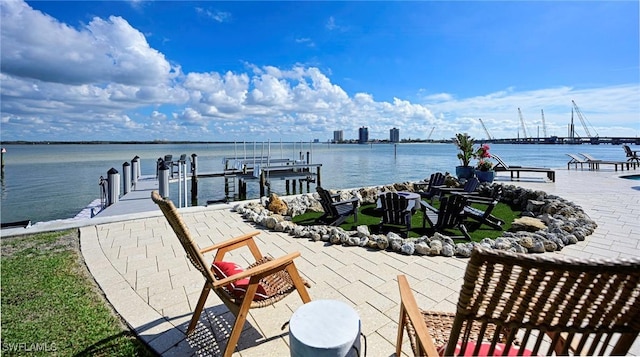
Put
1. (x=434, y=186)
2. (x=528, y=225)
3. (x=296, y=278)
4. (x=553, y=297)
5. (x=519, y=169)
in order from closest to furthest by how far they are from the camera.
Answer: (x=553, y=297)
(x=296, y=278)
(x=528, y=225)
(x=434, y=186)
(x=519, y=169)

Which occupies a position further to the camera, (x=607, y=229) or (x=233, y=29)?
(x=233, y=29)

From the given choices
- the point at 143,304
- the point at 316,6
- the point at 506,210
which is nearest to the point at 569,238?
the point at 506,210

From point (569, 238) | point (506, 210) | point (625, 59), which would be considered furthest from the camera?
point (625, 59)

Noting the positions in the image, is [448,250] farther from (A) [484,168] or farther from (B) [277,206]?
(A) [484,168]

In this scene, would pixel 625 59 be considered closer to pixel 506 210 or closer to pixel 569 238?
pixel 506 210

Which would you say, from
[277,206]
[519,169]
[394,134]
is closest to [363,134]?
[394,134]

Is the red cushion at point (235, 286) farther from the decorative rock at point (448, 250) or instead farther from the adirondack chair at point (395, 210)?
the adirondack chair at point (395, 210)

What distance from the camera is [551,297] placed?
984 millimetres

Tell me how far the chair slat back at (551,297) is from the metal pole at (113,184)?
34.6 ft

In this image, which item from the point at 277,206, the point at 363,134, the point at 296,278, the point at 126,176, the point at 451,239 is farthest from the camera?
the point at 363,134

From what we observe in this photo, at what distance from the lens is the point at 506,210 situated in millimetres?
6688

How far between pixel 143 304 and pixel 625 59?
15436mm

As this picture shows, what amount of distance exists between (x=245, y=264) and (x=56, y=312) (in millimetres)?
1710

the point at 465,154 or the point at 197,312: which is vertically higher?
the point at 465,154
